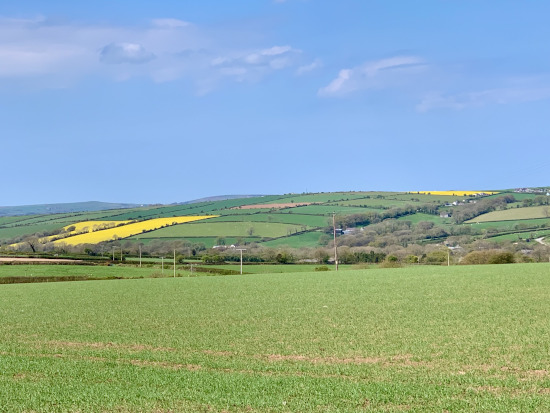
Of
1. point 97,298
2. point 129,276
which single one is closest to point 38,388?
point 97,298

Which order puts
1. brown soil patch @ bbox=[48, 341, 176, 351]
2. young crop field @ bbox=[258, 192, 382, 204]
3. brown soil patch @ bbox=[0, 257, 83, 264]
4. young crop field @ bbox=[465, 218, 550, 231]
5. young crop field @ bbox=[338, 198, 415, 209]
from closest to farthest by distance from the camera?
brown soil patch @ bbox=[48, 341, 176, 351]
brown soil patch @ bbox=[0, 257, 83, 264]
young crop field @ bbox=[465, 218, 550, 231]
young crop field @ bbox=[338, 198, 415, 209]
young crop field @ bbox=[258, 192, 382, 204]

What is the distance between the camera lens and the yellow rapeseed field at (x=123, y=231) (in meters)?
133

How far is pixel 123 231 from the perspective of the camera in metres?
141

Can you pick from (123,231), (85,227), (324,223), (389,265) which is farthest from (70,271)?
(85,227)

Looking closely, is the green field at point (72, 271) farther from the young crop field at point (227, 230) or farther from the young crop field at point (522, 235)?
the young crop field at point (522, 235)

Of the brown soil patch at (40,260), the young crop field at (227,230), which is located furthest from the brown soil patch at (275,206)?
the brown soil patch at (40,260)

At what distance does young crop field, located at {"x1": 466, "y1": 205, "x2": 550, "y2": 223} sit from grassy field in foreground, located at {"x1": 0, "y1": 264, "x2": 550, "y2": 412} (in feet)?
288

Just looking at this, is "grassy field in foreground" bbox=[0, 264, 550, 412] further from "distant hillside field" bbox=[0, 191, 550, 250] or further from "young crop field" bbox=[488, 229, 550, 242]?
"distant hillside field" bbox=[0, 191, 550, 250]

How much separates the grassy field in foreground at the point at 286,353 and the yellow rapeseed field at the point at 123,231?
91.6 meters

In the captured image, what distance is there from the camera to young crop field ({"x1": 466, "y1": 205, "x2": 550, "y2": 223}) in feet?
414

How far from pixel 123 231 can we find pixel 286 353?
12278 centimetres

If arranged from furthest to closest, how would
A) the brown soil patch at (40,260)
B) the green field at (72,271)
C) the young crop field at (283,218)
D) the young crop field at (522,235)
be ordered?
the young crop field at (283,218) < the young crop field at (522,235) < the brown soil patch at (40,260) < the green field at (72,271)

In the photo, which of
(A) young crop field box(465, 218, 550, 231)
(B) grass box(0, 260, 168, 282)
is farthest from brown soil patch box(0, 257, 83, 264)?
(A) young crop field box(465, 218, 550, 231)

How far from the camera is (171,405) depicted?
608 inches
